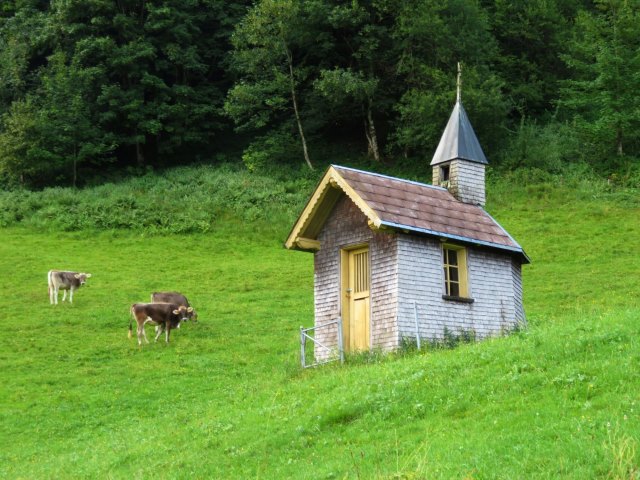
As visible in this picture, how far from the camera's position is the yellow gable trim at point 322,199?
24469 millimetres

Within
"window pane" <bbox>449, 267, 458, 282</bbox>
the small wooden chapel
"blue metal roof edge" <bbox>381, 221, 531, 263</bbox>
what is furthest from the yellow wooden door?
"window pane" <bbox>449, 267, 458, 282</bbox>

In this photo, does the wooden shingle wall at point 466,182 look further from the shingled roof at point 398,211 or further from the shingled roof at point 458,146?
the shingled roof at point 398,211

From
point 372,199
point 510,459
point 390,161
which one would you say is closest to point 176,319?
point 372,199

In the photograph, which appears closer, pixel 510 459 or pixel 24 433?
pixel 510 459

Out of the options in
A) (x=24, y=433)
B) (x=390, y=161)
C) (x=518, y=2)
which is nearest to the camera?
(x=24, y=433)

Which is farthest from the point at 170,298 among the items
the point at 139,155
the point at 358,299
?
the point at 139,155

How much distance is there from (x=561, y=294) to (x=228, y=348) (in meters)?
11.9

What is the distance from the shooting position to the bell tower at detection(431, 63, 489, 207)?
28.6 metres

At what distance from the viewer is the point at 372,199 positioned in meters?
25.1

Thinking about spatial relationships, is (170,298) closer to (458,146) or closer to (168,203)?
(458,146)

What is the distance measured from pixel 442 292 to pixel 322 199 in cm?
385

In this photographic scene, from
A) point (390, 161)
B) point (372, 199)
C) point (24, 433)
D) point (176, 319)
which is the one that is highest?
point (390, 161)

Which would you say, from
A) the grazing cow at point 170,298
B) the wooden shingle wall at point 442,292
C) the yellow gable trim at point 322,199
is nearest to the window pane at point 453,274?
the wooden shingle wall at point 442,292

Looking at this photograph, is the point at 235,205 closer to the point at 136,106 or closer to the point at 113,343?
the point at 136,106
